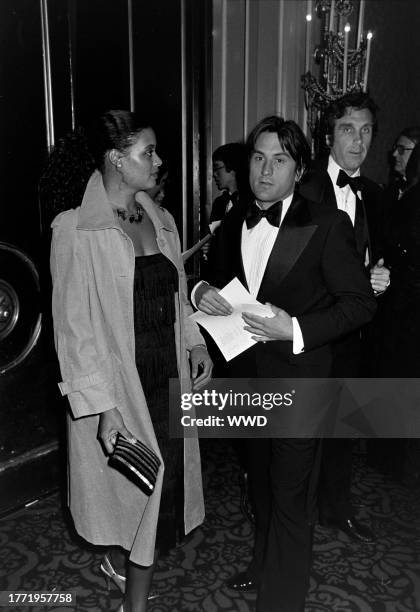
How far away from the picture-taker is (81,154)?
1846mm

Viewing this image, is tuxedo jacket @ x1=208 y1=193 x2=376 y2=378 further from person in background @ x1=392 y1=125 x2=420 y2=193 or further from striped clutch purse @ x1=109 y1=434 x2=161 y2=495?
person in background @ x1=392 y1=125 x2=420 y2=193

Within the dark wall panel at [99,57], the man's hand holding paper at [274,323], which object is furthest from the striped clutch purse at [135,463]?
the dark wall panel at [99,57]

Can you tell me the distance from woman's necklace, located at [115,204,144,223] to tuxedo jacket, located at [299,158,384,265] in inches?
34.0

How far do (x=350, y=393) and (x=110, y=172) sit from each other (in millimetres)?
1768

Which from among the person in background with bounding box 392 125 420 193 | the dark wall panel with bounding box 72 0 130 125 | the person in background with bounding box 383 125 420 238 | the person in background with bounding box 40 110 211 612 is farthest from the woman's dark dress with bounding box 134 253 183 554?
the person in background with bounding box 392 125 420 193

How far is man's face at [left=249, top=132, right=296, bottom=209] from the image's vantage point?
1.89m

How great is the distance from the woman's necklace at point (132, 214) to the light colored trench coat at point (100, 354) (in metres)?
0.05

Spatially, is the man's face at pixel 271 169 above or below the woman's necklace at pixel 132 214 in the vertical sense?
above

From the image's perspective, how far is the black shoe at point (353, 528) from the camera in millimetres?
2557

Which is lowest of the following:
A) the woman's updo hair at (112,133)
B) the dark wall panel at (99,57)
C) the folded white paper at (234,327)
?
the folded white paper at (234,327)

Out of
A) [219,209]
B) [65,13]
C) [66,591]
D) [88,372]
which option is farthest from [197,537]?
[65,13]

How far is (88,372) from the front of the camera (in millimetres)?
1677

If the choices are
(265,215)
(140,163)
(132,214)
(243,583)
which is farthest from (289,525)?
(140,163)

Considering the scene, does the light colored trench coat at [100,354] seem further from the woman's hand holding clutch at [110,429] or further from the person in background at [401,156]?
the person in background at [401,156]
